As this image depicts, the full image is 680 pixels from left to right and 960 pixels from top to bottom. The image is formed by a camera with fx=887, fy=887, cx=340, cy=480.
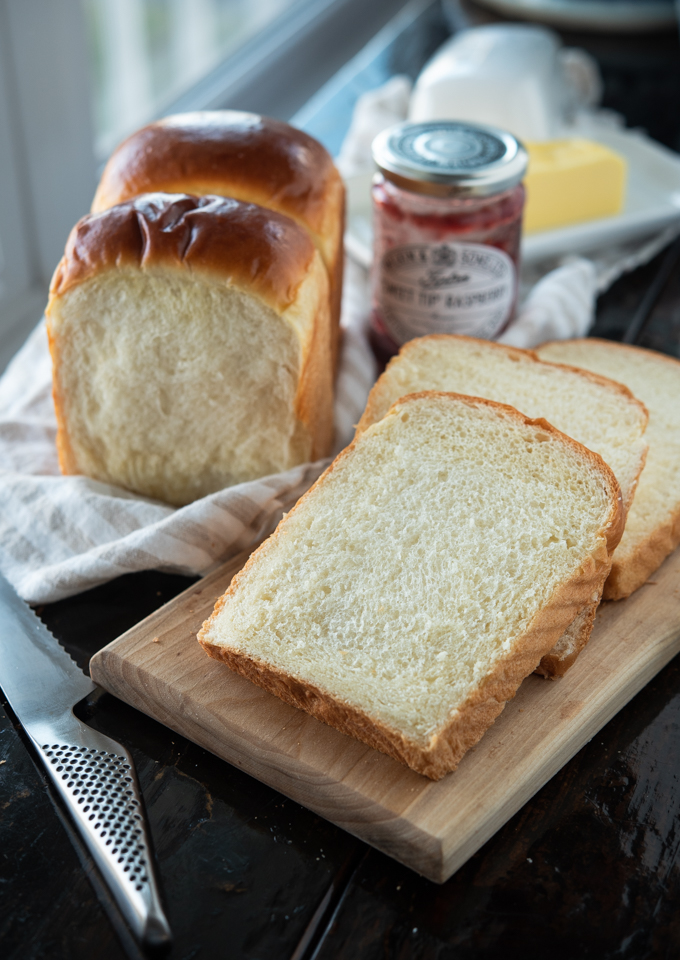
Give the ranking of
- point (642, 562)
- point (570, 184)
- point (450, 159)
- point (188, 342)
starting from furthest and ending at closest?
1. point (570, 184)
2. point (450, 159)
3. point (188, 342)
4. point (642, 562)

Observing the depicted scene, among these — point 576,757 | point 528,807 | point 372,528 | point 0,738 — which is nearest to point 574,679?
point 576,757

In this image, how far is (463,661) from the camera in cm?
136

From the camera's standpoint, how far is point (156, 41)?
249 inches

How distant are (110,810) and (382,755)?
41 cm

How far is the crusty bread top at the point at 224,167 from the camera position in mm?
1902

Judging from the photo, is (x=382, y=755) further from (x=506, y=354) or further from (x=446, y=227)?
(x=446, y=227)

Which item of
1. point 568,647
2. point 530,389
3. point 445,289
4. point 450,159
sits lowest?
point 568,647

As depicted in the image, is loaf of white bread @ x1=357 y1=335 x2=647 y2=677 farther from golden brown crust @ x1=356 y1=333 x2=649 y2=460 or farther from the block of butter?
the block of butter

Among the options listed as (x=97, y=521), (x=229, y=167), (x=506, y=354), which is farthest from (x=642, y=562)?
(x=229, y=167)

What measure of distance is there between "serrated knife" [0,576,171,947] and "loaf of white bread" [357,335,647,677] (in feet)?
2.41

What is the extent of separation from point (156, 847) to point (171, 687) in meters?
0.25

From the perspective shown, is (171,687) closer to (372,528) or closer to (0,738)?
(0,738)

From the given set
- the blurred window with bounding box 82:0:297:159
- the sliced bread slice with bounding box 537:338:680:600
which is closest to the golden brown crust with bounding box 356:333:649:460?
the sliced bread slice with bounding box 537:338:680:600

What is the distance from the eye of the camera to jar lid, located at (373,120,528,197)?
195 cm
